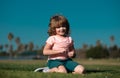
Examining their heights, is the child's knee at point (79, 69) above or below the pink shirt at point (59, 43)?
below

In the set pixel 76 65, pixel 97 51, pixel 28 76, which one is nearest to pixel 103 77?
pixel 76 65

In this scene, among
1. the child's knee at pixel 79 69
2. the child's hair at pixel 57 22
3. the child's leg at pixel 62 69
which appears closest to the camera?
the child's leg at pixel 62 69

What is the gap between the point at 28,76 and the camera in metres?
8.94

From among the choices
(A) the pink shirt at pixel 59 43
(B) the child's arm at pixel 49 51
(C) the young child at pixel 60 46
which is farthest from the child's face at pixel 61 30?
(B) the child's arm at pixel 49 51

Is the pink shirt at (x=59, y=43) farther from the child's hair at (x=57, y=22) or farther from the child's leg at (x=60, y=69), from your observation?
the child's leg at (x=60, y=69)

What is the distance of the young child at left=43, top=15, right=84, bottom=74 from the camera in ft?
35.1

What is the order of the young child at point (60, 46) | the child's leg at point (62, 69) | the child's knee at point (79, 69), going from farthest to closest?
the young child at point (60, 46) → the child's knee at point (79, 69) → the child's leg at point (62, 69)

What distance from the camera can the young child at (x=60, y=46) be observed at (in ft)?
35.1

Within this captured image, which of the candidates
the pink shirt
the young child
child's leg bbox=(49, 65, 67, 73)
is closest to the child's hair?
the young child

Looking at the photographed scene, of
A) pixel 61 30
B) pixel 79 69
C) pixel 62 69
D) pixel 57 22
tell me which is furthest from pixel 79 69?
pixel 57 22

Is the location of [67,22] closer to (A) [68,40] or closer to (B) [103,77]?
(A) [68,40]

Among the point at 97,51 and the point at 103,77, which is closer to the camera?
the point at 103,77

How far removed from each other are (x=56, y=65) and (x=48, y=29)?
1.27 m

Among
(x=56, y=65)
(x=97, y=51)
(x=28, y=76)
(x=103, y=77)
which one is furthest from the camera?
(x=97, y=51)
